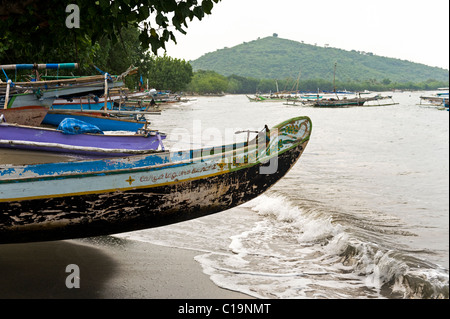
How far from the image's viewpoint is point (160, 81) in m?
109

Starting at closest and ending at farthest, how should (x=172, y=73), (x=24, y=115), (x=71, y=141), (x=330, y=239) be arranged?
(x=330, y=239) < (x=71, y=141) < (x=24, y=115) < (x=172, y=73)

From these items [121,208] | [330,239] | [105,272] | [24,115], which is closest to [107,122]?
[24,115]

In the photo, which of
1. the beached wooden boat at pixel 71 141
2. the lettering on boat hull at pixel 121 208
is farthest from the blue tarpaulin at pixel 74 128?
the lettering on boat hull at pixel 121 208

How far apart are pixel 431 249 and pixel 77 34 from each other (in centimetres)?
Result: 639

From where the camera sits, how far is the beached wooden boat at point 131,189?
5422 mm

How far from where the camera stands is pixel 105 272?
592 centimetres

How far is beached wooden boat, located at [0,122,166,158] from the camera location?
8.43m

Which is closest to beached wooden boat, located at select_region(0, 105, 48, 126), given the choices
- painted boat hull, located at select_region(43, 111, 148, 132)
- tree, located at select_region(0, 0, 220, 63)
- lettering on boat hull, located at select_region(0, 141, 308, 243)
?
painted boat hull, located at select_region(43, 111, 148, 132)

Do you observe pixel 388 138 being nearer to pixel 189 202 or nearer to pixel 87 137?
pixel 87 137

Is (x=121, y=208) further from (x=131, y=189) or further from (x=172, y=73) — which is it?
(x=172, y=73)

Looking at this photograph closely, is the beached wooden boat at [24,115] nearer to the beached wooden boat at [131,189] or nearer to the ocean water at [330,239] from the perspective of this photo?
the ocean water at [330,239]

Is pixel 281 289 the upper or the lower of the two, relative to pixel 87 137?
lower

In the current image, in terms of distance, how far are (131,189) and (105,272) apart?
3.53 ft
